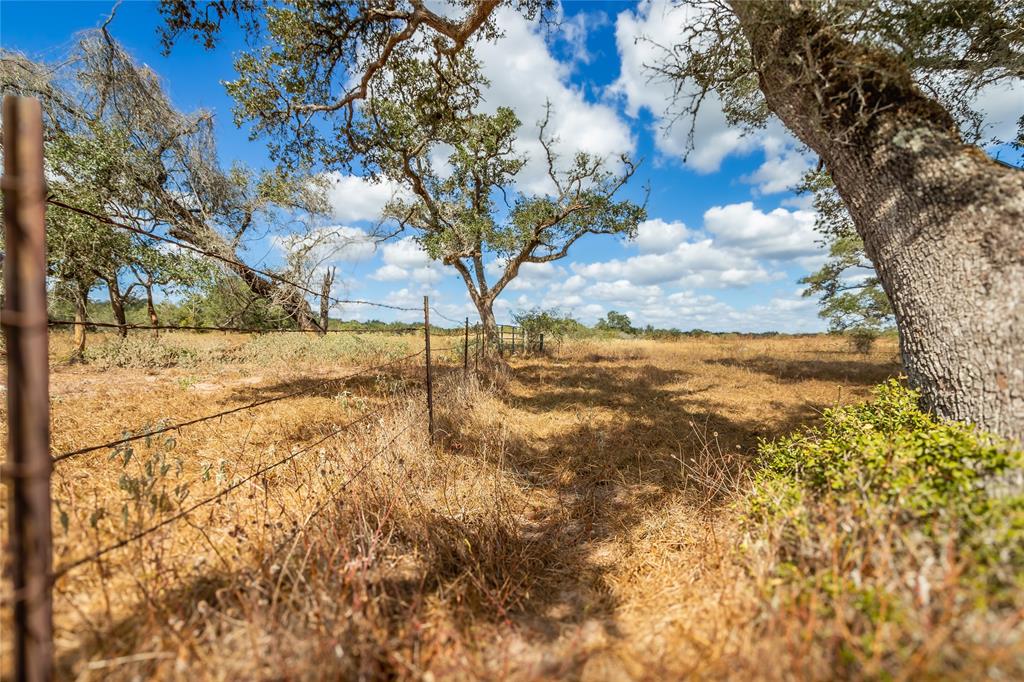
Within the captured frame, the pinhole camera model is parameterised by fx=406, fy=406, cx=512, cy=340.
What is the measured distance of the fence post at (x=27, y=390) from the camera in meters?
1.26

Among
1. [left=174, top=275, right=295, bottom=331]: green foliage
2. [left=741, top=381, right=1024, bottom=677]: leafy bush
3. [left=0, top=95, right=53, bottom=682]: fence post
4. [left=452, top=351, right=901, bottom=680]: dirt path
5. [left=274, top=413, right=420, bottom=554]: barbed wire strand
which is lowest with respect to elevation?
[left=452, top=351, right=901, bottom=680]: dirt path

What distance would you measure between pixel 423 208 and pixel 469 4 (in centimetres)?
824

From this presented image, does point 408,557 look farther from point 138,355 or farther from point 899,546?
point 138,355

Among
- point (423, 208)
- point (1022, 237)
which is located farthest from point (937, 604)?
point (423, 208)

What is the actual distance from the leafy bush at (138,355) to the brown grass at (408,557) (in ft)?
23.1

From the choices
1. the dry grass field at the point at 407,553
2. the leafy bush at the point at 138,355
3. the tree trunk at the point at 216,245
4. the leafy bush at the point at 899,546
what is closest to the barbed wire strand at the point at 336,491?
the dry grass field at the point at 407,553

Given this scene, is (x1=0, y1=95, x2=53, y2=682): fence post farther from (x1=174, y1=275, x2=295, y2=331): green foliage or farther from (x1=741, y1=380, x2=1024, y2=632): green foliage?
(x1=174, y1=275, x2=295, y2=331): green foliage

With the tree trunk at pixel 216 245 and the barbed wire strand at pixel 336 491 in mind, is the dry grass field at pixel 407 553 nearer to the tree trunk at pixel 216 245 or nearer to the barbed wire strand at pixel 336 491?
the barbed wire strand at pixel 336 491

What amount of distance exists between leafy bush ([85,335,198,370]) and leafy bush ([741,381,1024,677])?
16373mm

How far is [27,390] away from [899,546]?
3685mm

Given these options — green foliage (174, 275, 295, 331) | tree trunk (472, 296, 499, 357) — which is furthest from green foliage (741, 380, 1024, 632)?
green foliage (174, 275, 295, 331)

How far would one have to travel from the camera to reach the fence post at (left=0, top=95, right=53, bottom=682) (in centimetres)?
126

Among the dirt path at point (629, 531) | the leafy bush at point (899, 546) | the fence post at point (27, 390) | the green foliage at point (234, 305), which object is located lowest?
the dirt path at point (629, 531)

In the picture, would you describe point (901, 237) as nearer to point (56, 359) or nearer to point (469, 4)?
point (469, 4)
